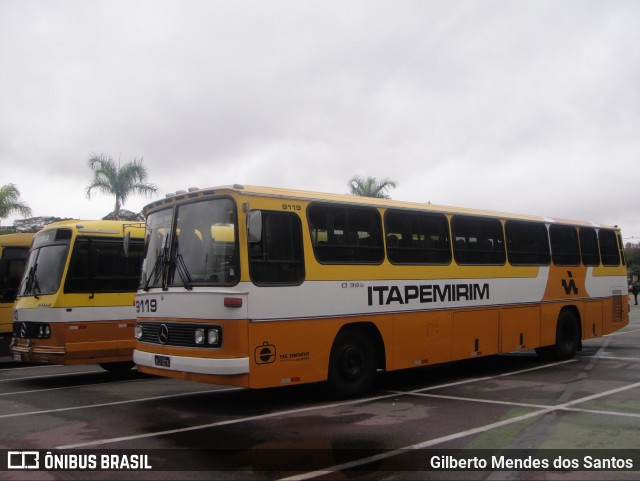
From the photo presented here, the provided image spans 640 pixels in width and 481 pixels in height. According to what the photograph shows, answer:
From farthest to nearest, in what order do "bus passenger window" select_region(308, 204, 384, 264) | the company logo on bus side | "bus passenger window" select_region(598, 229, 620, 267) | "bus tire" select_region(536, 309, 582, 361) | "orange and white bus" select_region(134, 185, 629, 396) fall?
"bus passenger window" select_region(598, 229, 620, 267), "bus tire" select_region(536, 309, 582, 361), the company logo on bus side, "bus passenger window" select_region(308, 204, 384, 264), "orange and white bus" select_region(134, 185, 629, 396)

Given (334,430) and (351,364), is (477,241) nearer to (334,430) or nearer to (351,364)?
(351,364)

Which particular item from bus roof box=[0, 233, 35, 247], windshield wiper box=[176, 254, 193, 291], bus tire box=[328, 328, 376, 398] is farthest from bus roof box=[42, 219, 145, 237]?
bus tire box=[328, 328, 376, 398]

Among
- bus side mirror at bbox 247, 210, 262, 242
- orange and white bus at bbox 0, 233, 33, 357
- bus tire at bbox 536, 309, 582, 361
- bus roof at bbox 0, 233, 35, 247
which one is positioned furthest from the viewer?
bus roof at bbox 0, 233, 35, 247

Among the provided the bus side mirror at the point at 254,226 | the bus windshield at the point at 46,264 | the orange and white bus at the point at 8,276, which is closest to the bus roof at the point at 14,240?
the orange and white bus at the point at 8,276

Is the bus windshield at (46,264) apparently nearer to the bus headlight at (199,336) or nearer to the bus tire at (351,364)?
the bus headlight at (199,336)

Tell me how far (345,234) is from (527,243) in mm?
5526

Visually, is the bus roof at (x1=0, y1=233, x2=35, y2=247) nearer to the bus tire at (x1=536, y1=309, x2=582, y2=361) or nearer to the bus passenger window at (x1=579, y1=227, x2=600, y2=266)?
the bus tire at (x1=536, y1=309, x2=582, y2=361)

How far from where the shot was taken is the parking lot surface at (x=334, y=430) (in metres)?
6.00

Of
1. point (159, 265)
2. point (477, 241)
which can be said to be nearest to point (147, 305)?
point (159, 265)

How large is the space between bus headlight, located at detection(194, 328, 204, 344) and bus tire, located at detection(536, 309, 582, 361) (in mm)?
9077

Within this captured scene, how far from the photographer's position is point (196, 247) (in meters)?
8.70

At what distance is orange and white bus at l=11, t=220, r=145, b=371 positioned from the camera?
38.1ft

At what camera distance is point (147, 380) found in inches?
492

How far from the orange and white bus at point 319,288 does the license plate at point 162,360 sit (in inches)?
0.8
